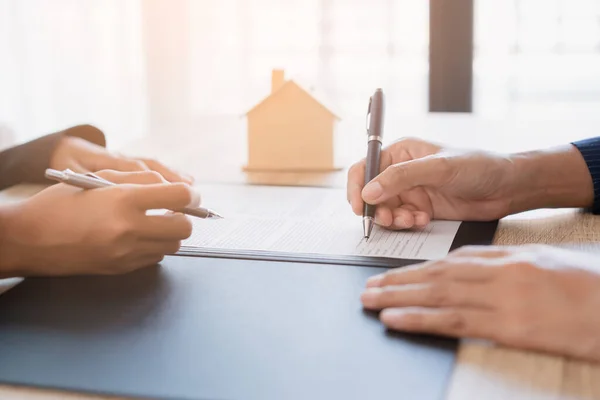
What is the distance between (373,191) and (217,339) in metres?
0.37

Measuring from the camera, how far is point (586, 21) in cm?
308

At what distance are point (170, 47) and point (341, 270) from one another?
2697mm

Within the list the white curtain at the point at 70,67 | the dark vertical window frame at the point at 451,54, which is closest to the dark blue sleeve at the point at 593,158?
the dark vertical window frame at the point at 451,54

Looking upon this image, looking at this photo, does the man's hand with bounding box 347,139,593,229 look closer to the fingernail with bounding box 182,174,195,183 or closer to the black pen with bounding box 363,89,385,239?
the black pen with bounding box 363,89,385,239

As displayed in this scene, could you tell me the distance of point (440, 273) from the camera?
2.32 ft

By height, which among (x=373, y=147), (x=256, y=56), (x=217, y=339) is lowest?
(x=217, y=339)

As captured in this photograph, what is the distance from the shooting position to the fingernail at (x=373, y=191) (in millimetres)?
978

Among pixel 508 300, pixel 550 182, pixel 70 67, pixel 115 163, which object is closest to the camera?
pixel 508 300

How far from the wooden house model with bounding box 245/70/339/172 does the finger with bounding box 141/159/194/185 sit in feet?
0.59

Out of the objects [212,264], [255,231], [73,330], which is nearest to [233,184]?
[255,231]

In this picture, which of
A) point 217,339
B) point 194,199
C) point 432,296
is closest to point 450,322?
point 432,296

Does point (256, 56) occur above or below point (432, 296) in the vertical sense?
above

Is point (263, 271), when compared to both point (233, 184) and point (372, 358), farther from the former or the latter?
point (233, 184)

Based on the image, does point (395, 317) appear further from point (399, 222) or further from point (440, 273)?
point (399, 222)
